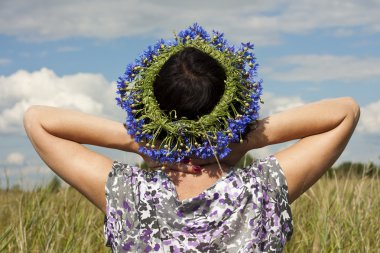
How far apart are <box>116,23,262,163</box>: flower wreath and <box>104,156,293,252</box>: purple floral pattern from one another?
0.40 feet

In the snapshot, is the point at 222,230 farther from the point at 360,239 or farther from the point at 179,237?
the point at 360,239

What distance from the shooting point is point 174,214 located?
7.82 ft

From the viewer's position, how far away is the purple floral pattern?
238 cm

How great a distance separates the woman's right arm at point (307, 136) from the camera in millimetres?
2514

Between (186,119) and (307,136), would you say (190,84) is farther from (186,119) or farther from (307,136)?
(307,136)

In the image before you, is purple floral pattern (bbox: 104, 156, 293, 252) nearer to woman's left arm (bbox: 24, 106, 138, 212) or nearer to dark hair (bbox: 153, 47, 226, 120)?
woman's left arm (bbox: 24, 106, 138, 212)

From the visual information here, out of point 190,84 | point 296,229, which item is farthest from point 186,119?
point 296,229

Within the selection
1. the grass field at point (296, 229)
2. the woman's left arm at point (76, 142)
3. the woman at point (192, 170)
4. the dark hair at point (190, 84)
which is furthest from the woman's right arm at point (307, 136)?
the grass field at point (296, 229)

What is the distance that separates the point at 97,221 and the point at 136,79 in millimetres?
2860

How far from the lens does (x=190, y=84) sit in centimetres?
229

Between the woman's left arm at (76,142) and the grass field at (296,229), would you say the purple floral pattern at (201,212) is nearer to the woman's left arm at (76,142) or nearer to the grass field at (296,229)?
the woman's left arm at (76,142)

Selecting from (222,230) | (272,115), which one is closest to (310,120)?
(272,115)

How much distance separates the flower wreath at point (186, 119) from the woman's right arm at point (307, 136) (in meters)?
0.15

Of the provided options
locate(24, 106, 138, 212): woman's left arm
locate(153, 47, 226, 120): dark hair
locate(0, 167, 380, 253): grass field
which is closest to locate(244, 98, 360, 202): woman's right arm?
locate(153, 47, 226, 120): dark hair
